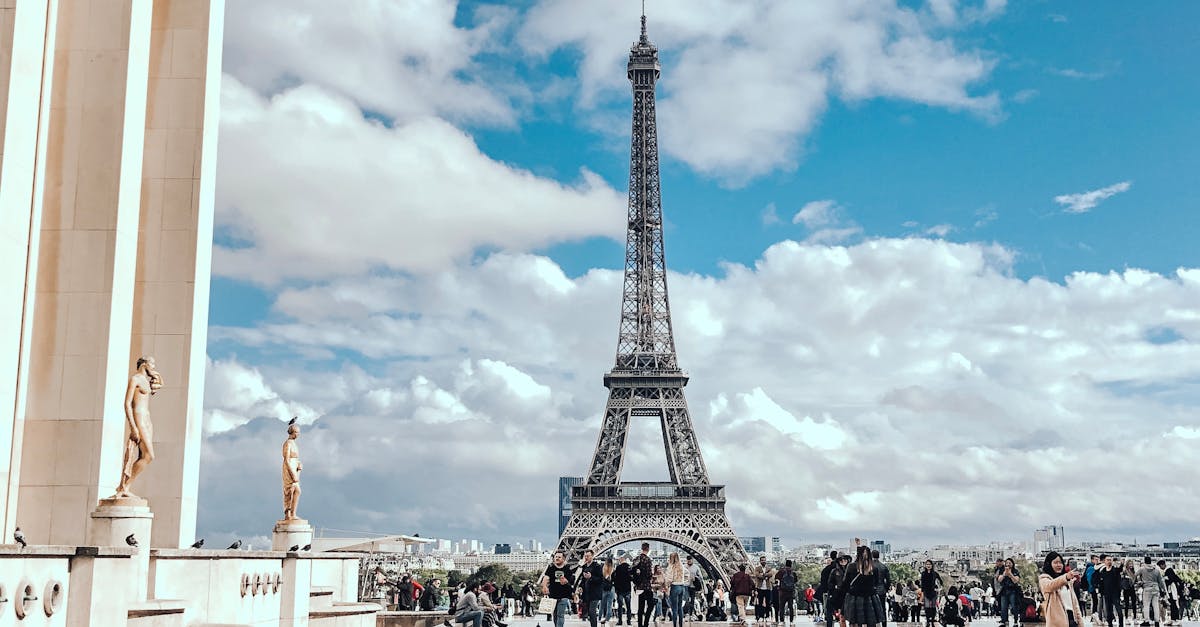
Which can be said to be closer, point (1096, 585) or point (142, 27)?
point (142, 27)

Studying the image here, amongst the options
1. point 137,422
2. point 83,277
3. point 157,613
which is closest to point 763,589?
point 83,277

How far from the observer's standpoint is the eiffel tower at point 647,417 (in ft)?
262

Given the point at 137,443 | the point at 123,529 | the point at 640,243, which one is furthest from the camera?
the point at 640,243

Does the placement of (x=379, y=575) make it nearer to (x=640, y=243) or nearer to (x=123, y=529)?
(x=123, y=529)

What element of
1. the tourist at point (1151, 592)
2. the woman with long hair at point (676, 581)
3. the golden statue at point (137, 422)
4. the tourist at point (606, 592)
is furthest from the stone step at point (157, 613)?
the tourist at point (1151, 592)

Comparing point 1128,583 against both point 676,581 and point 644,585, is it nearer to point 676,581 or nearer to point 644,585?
point 676,581

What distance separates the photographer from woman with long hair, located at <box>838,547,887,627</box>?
18.2m

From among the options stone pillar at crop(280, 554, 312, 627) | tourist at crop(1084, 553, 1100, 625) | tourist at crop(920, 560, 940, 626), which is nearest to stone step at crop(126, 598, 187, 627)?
stone pillar at crop(280, 554, 312, 627)

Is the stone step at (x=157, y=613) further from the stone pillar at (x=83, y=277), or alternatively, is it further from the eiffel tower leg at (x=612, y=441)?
the eiffel tower leg at (x=612, y=441)

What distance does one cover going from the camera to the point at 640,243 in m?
90.9

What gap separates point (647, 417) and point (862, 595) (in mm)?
68624

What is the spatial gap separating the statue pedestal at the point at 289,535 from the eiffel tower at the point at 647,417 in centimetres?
5592

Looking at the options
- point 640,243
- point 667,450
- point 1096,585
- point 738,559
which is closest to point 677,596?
point 1096,585

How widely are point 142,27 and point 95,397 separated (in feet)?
21.3
